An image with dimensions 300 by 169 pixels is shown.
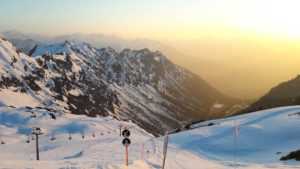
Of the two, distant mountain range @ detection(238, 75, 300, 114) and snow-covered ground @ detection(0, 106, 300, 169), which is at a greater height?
distant mountain range @ detection(238, 75, 300, 114)

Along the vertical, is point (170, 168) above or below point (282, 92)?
below

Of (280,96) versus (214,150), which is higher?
(280,96)

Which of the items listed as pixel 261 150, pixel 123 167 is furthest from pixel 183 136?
pixel 123 167

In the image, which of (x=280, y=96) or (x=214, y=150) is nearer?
(x=214, y=150)

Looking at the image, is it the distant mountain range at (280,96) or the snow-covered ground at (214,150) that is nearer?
the snow-covered ground at (214,150)

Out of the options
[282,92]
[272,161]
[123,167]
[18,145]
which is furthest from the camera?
[282,92]

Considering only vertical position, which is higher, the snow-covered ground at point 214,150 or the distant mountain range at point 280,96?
the distant mountain range at point 280,96

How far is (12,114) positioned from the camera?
116188 millimetres

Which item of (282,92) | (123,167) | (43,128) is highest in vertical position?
(282,92)

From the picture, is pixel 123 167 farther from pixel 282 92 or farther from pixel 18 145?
pixel 282 92

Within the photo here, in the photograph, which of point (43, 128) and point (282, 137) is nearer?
point (282, 137)

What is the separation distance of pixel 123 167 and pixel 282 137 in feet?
89.6

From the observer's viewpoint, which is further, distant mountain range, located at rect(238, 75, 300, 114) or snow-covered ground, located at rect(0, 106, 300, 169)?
distant mountain range, located at rect(238, 75, 300, 114)

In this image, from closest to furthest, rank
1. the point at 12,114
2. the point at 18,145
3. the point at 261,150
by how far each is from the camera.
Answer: the point at 261,150 → the point at 18,145 → the point at 12,114
